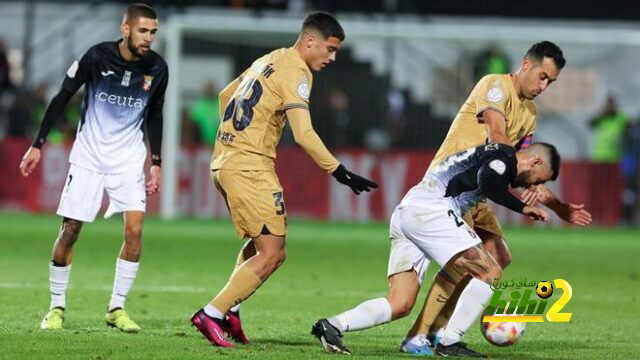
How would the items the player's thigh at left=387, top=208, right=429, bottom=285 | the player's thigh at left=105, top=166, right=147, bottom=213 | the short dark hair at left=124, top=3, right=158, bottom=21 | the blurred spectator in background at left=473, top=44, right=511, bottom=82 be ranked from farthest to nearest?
the blurred spectator in background at left=473, top=44, right=511, bottom=82 < the player's thigh at left=105, top=166, right=147, bottom=213 < the short dark hair at left=124, top=3, right=158, bottom=21 < the player's thigh at left=387, top=208, right=429, bottom=285

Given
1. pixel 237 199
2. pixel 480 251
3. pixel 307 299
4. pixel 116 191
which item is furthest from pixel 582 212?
pixel 307 299

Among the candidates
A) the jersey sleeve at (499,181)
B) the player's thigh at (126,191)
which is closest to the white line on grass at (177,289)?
the player's thigh at (126,191)

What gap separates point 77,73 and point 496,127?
Answer: 3315 mm

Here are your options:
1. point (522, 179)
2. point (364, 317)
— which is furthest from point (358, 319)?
point (522, 179)

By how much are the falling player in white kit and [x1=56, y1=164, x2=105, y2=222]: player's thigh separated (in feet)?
7.97

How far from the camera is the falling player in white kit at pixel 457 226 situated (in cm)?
853

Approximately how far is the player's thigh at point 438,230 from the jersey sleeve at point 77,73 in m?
2.95

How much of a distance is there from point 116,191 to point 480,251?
3074mm

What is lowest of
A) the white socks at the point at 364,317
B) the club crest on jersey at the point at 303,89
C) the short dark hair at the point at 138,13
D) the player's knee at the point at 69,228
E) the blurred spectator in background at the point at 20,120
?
the blurred spectator in background at the point at 20,120

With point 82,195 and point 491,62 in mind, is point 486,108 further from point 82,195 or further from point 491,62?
point 491,62

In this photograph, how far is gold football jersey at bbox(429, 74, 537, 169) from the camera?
9.12 m

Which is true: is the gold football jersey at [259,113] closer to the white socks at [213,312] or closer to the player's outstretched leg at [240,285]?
the player's outstretched leg at [240,285]

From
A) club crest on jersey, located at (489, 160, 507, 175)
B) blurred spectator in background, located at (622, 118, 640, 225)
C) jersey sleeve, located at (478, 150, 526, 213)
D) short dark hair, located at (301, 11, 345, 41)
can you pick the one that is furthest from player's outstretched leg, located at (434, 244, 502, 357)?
blurred spectator in background, located at (622, 118, 640, 225)

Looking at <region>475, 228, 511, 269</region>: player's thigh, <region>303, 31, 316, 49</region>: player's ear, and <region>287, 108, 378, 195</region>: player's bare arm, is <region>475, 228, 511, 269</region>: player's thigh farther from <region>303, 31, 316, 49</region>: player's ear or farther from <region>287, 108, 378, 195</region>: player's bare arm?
<region>303, 31, 316, 49</region>: player's ear
